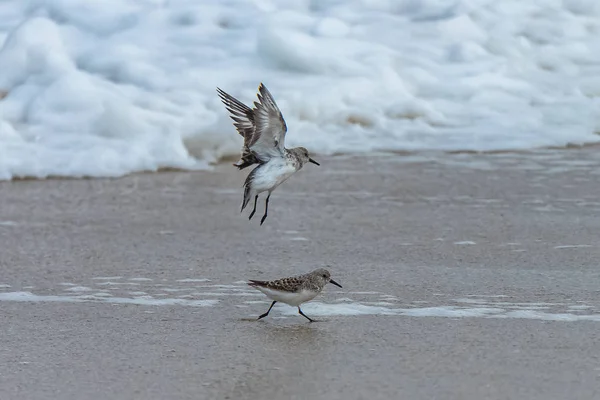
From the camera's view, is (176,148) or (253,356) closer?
(253,356)

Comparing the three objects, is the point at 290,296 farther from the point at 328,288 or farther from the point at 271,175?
the point at 271,175

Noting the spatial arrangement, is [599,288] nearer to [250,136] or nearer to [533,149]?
[250,136]

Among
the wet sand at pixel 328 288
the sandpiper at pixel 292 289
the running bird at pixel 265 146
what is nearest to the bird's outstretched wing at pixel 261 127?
the running bird at pixel 265 146

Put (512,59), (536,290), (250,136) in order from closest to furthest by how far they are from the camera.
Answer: (536,290)
(250,136)
(512,59)

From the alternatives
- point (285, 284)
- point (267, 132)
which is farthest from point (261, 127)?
point (285, 284)

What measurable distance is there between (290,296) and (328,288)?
Answer: 1.95 ft

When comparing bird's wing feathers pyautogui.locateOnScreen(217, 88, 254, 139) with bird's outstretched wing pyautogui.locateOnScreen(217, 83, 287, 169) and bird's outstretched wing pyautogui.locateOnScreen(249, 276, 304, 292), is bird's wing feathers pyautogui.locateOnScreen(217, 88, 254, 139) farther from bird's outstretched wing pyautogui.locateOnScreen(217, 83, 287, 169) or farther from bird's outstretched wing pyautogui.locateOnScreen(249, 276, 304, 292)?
bird's outstretched wing pyautogui.locateOnScreen(249, 276, 304, 292)

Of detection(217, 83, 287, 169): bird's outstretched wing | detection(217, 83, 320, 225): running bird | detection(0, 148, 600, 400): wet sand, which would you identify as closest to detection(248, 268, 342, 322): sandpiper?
detection(0, 148, 600, 400): wet sand

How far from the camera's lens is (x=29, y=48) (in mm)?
9008

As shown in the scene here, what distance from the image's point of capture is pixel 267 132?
4.87 metres

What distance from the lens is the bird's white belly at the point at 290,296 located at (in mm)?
4145

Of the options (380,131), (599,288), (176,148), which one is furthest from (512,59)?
(599,288)

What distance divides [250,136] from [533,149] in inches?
127

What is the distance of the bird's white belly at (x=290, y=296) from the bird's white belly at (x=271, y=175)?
77 cm
